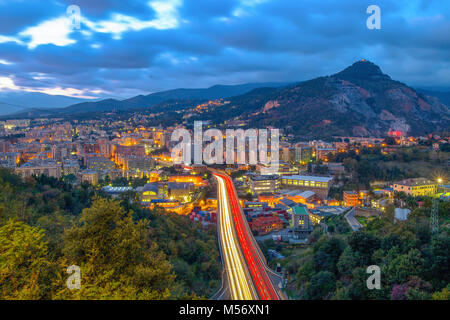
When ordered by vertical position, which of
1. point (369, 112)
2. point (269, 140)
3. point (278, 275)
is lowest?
point (278, 275)

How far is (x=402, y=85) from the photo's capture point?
5572 centimetres

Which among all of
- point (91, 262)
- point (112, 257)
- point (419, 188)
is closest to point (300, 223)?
point (419, 188)

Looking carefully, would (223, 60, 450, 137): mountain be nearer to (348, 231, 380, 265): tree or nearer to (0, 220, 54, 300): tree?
(348, 231, 380, 265): tree

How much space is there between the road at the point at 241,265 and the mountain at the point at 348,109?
30015 mm

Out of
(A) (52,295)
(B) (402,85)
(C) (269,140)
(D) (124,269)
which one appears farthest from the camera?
(B) (402,85)

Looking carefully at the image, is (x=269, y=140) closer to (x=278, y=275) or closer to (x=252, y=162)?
(x=252, y=162)

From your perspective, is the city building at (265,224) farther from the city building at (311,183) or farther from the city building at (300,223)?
the city building at (311,183)

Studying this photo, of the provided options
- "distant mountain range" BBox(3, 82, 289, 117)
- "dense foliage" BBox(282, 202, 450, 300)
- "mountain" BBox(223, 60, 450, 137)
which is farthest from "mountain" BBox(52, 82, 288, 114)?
"dense foliage" BBox(282, 202, 450, 300)

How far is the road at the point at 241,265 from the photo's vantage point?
766 cm

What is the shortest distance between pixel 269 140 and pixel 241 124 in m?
11.3

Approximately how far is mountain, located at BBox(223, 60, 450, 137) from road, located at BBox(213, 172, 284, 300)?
30015 mm

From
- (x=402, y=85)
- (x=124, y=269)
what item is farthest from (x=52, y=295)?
(x=402, y=85)

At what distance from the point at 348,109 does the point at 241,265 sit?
45002 mm

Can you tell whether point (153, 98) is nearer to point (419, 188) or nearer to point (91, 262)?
point (419, 188)
